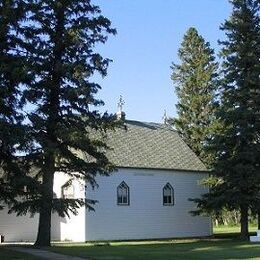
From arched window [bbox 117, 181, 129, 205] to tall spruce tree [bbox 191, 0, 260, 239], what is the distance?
5.88 meters

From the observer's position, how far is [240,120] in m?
35.9

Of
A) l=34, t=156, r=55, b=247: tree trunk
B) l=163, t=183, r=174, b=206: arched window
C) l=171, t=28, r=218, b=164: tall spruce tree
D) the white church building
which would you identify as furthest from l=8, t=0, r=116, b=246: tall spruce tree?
l=171, t=28, r=218, b=164: tall spruce tree

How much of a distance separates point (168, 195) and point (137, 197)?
128 inches

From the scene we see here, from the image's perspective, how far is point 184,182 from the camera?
44906 millimetres

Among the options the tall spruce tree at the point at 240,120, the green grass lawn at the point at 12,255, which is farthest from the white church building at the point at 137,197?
the green grass lawn at the point at 12,255

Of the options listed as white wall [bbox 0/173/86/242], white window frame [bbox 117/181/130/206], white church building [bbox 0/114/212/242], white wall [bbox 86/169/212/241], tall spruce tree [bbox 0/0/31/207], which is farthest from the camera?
white window frame [bbox 117/181/130/206]

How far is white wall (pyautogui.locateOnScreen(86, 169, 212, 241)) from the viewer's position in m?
39.1

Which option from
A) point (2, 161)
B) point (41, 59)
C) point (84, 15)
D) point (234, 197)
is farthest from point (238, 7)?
point (2, 161)

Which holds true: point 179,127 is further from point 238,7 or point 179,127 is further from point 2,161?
point 2,161

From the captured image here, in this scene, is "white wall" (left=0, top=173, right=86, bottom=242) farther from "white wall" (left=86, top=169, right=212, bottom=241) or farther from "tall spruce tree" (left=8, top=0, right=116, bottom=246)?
"tall spruce tree" (left=8, top=0, right=116, bottom=246)

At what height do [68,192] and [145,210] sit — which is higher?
[68,192]

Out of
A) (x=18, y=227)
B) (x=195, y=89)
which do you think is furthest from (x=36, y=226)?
(x=195, y=89)

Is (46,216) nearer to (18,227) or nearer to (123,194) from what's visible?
(123,194)

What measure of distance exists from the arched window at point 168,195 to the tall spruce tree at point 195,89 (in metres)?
12.8
